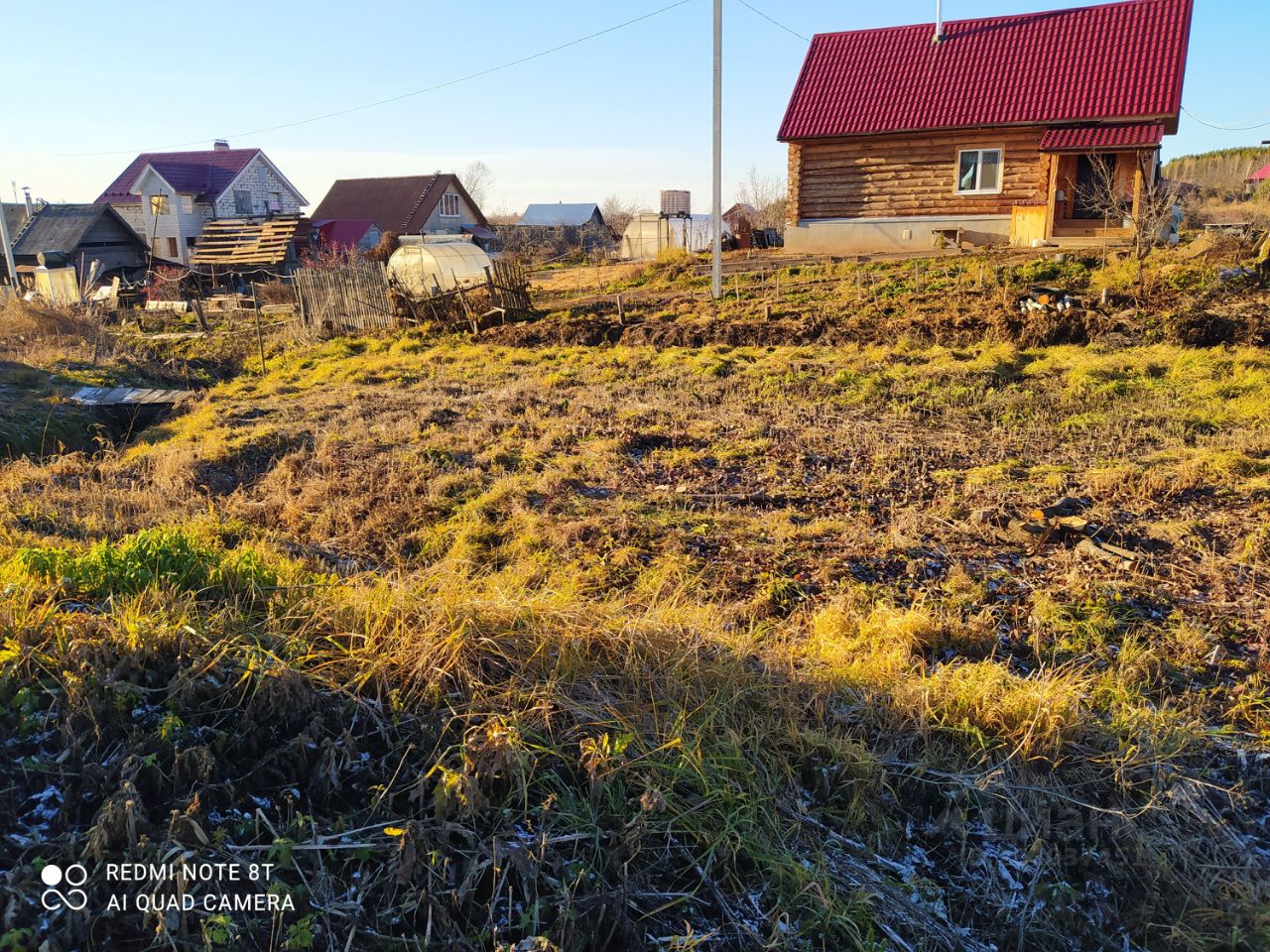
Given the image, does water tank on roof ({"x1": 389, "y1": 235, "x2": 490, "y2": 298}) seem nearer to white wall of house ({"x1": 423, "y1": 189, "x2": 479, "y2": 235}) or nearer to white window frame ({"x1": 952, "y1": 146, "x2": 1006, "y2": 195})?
white window frame ({"x1": 952, "y1": 146, "x2": 1006, "y2": 195})

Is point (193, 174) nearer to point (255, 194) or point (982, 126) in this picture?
point (255, 194)

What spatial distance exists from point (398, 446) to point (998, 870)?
727 cm

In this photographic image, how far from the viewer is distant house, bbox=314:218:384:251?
3962 cm

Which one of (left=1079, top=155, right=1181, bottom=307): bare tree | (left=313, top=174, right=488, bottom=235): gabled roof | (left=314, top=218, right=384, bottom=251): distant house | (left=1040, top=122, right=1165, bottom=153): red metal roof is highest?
(left=313, top=174, right=488, bottom=235): gabled roof

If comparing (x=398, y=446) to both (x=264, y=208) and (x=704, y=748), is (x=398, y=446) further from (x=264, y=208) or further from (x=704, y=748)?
(x=264, y=208)

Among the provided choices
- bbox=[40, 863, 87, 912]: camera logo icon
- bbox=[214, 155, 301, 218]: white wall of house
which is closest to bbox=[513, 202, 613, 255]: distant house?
bbox=[214, 155, 301, 218]: white wall of house

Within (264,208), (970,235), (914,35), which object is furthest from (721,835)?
(264,208)

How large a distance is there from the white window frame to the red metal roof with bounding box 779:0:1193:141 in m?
0.69

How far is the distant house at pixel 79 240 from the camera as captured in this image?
1298 inches

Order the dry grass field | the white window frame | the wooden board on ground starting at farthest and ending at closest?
the white window frame, the wooden board on ground, the dry grass field

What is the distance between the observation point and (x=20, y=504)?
6.56m

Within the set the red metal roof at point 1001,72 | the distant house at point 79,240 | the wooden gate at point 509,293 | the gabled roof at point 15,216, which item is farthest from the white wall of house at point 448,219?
the wooden gate at point 509,293

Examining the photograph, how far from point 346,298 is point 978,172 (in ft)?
49.4

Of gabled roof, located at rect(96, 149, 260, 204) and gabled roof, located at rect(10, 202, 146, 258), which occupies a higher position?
gabled roof, located at rect(96, 149, 260, 204)
